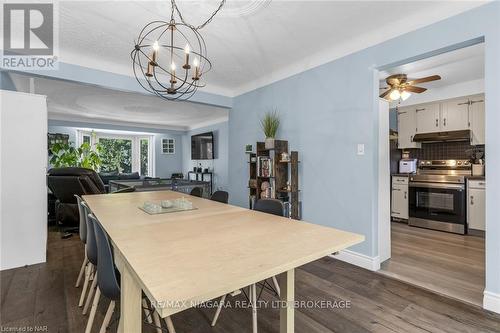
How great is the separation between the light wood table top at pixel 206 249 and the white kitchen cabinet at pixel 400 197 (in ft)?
13.0

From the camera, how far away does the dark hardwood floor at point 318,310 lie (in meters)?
1.71

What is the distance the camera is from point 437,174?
450 cm

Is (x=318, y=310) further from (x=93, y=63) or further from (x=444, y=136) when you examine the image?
(x=444, y=136)

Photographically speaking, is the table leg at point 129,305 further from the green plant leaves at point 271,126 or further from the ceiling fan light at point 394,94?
the ceiling fan light at point 394,94

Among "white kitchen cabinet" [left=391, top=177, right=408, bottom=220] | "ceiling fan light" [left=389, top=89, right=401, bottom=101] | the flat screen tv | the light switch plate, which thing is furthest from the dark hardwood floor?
the flat screen tv

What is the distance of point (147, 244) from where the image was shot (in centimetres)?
117

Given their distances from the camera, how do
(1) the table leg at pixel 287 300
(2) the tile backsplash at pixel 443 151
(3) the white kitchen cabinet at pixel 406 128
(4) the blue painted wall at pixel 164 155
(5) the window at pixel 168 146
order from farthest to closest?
(5) the window at pixel 168 146
(4) the blue painted wall at pixel 164 155
(3) the white kitchen cabinet at pixel 406 128
(2) the tile backsplash at pixel 443 151
(1) the table leg at pixel 287 300

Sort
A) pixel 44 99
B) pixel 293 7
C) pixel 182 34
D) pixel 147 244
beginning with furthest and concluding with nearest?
pixel 44 99 < pixel 182 34 < pixel 293 7 < pixel 147 244

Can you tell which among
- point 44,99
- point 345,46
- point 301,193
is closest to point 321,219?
point 301,193

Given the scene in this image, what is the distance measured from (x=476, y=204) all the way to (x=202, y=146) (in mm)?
6466

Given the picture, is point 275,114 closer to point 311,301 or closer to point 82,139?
point 311,301

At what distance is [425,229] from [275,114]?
10.7 feet

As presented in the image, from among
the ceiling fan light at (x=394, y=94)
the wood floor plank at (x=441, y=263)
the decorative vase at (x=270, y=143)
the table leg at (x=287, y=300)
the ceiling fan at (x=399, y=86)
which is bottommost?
the wood floor plank at (x=441, y=263)

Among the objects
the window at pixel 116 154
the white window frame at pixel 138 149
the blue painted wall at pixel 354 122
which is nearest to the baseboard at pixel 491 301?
the blue painted wall at pixel 354 122
